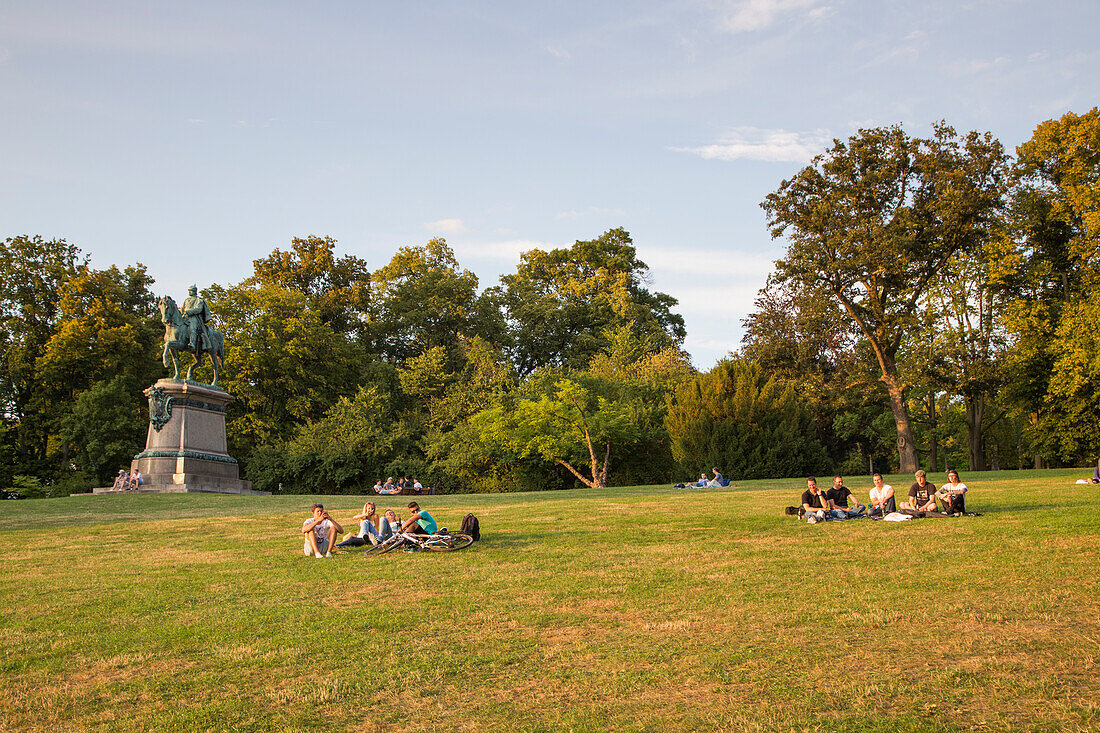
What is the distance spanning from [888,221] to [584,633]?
33310 millimetres

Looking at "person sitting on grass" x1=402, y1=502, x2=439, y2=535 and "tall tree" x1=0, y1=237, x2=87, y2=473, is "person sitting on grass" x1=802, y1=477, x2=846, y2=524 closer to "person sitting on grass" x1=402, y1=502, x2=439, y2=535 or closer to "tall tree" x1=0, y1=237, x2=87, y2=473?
"person sitting on grass" x1=402, y1=502, x2=439, y2=535

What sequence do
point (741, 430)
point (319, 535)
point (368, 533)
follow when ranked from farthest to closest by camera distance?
1. point (741, 430)
2. point (368, 533)
3. point (319, 535)

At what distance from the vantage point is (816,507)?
15.7m

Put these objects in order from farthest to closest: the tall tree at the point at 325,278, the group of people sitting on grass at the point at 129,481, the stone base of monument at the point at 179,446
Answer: the tall tree at the point at 325,278 < the stone base of monument at the point at 179,446 < the group of people sitting on grass at the point at 129,481

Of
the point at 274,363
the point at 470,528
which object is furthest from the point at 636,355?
the point at 470,528

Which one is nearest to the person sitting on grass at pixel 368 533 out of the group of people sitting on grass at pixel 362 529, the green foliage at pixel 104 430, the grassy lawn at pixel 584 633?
the group of people sitting on grass at pixel 362 529

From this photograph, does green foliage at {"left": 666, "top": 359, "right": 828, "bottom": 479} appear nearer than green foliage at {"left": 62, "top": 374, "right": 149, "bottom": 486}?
Yes

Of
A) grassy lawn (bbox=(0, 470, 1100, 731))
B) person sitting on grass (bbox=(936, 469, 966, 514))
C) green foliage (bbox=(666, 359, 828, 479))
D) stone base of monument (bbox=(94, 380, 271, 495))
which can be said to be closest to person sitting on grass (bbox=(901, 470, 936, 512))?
person sitting on grass (bbox=(936, 469, 966, 514))

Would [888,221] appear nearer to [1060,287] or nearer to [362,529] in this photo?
[1060,287]

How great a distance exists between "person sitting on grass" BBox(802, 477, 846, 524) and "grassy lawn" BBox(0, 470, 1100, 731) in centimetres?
95

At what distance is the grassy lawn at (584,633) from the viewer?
564 cm

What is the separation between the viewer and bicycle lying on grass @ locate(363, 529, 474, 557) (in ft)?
43.3

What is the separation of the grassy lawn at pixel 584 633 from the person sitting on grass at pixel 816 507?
3.11ft

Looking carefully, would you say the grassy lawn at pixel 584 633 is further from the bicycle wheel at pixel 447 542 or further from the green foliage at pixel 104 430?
the green foliage at pixel 104 430
